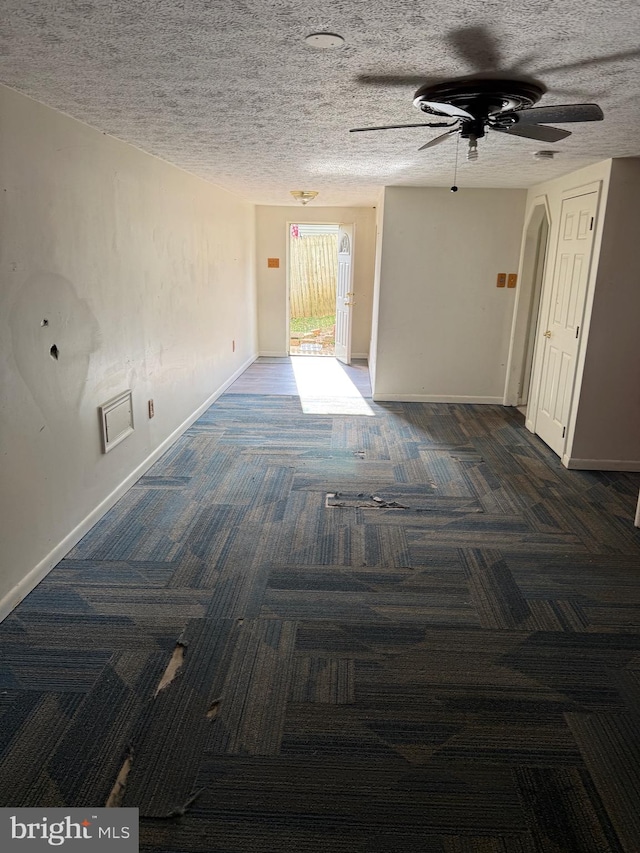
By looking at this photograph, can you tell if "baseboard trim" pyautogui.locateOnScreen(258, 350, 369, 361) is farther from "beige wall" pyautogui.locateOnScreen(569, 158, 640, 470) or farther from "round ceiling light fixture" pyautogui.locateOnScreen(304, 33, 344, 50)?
"round ceiling light fixture" pyautogui.locateOnScreen(304, 33, 344, 50)

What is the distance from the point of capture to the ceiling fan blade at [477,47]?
72.8 inches

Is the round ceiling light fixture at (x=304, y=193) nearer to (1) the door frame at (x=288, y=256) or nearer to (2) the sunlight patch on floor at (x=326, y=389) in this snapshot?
(1) the door frame at (x=288, y=256)

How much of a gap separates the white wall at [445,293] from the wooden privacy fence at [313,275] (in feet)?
21.7

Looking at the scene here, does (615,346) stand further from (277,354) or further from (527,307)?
(277,354)

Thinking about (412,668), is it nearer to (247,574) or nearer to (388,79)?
(247,574)

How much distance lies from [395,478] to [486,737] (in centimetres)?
243

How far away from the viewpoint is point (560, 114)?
2.37 metres

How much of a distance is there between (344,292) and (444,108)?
642 cm

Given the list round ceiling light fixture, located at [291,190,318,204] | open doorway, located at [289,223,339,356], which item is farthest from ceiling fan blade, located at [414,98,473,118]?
open doorway, located at [289,223,339,356]

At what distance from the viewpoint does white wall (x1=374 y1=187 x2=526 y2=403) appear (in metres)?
6.00

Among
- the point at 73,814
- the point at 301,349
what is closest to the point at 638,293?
the point at 73,814

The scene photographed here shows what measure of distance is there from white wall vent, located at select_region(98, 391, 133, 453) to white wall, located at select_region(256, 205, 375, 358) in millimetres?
5443

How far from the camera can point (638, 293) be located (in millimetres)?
4273

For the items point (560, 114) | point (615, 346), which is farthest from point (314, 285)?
point (560, 114)
